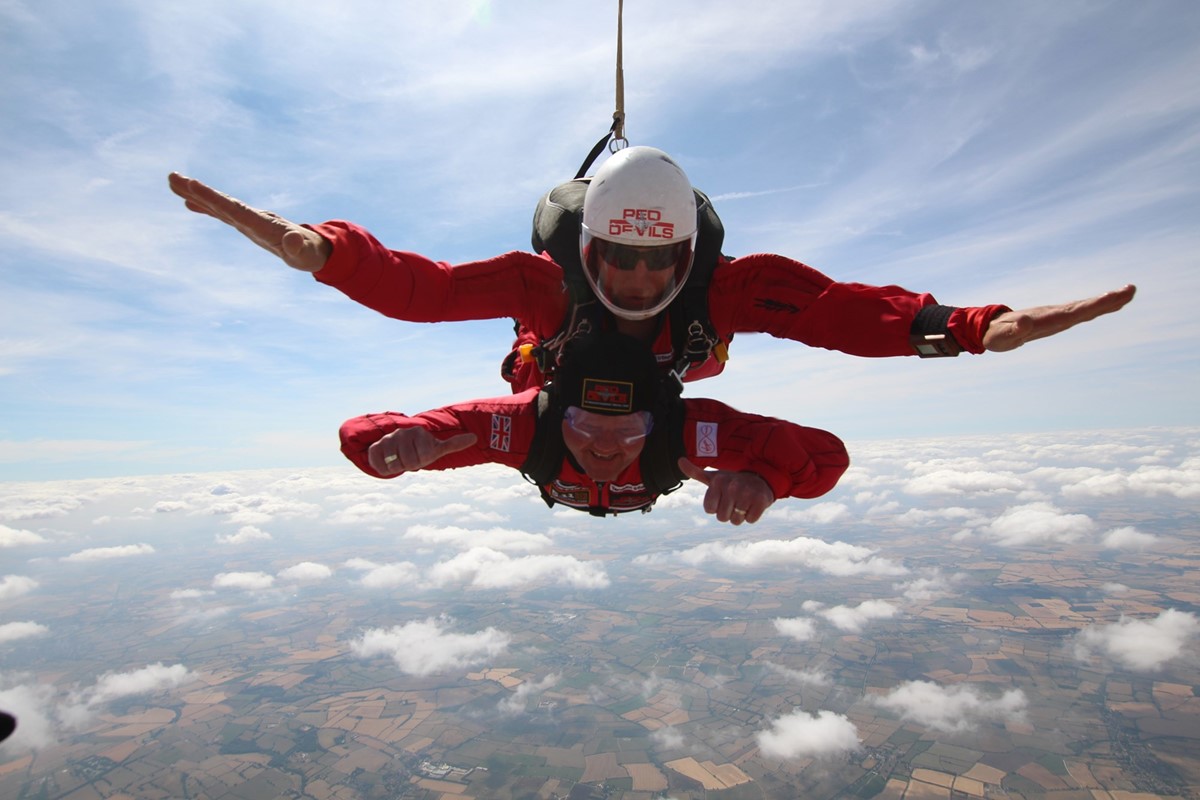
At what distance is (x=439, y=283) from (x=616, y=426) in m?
1.22

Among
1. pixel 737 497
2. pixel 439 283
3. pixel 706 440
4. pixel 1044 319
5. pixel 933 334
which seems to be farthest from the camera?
pixel 706 440

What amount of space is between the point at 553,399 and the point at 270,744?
112902mm

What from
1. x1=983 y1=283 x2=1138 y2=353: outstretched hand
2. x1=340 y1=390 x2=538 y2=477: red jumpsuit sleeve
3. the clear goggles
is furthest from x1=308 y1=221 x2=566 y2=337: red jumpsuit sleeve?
x1=983 y1=283 x2=1138 y2=353: outstretched hand

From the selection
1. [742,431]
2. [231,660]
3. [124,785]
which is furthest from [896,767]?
[231,660]

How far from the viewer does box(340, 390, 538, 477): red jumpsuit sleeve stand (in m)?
2.75

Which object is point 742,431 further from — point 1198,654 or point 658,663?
point 1198,654

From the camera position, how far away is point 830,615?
17450 cm

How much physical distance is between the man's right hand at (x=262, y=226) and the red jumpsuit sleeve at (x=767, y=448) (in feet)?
6.84

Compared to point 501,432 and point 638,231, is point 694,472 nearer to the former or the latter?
point 501,432

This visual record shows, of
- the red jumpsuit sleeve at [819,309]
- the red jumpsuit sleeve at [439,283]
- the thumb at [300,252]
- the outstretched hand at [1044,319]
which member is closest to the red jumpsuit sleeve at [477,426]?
the red jumpsuit sleeve at [439,283]

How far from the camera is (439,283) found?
3.05m


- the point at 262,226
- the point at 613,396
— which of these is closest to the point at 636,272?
the point at 613,396

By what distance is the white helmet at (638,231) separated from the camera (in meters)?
3.18

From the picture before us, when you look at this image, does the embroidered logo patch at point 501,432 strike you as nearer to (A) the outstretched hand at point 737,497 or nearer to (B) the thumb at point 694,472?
(B) the thumb at point 694,472
